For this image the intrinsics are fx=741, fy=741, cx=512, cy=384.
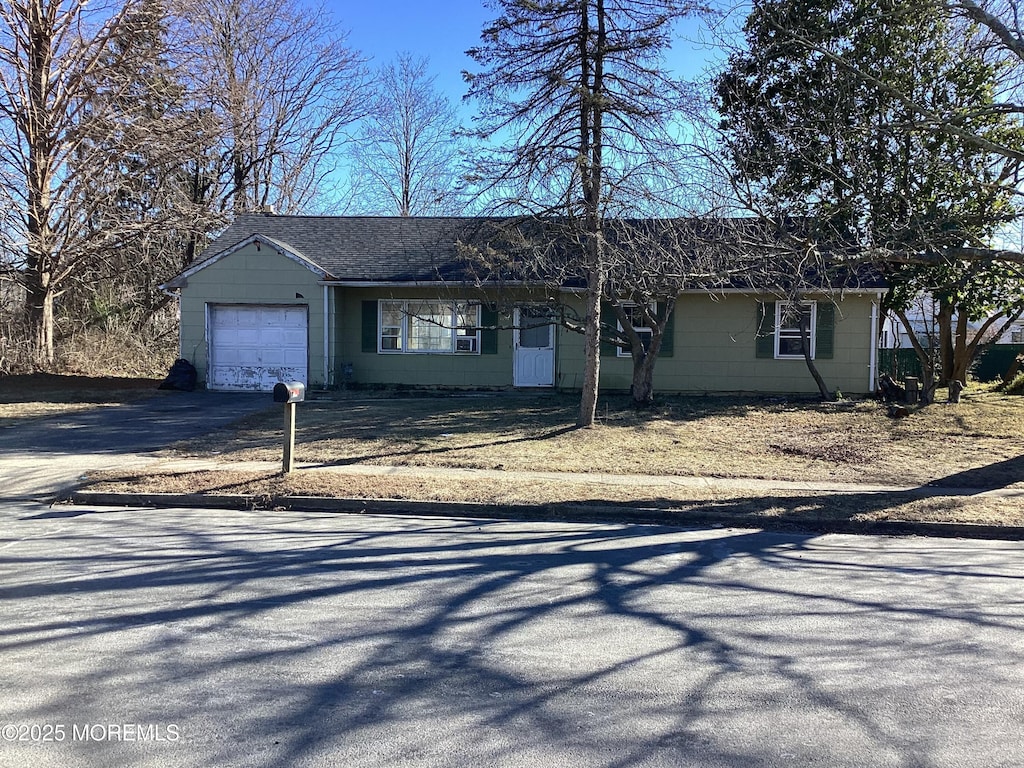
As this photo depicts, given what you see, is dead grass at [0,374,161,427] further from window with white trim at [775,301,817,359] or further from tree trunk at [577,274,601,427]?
window with white trim at [775,301,817,359]

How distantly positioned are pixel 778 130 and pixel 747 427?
560cm

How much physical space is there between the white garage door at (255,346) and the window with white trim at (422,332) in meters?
2.08

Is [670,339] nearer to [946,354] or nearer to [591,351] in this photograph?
[591,351]

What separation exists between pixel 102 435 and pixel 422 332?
8.55 metres

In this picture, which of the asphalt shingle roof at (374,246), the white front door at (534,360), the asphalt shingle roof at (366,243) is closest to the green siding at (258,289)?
the asphalt shingle roof at (374,246)

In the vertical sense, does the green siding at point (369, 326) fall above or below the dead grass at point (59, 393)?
above

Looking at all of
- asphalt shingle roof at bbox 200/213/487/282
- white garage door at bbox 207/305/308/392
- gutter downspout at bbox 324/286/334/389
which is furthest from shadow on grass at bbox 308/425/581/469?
white garage door at bbox 207/305/308/392

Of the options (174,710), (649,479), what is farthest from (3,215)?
(174,710)

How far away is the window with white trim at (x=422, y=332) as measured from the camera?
19578 mm

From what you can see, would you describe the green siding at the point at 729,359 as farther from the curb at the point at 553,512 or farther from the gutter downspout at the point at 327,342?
the curb at the point at 553,512

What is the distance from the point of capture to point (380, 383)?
64.5ft

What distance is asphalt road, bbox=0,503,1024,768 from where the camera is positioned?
342 cm

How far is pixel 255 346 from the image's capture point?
19234mm

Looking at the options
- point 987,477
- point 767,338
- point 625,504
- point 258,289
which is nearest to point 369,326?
point 258,289
